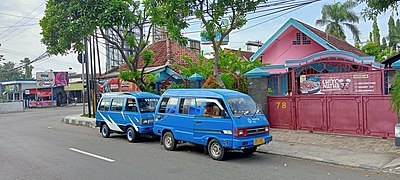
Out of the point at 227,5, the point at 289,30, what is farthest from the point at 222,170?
the point at 289,30

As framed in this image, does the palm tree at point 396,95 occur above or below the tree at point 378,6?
below

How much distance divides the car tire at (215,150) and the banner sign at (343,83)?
544 cm

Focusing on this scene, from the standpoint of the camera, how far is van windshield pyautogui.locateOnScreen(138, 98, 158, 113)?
12.9 meters

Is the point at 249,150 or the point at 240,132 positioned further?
the point at 249,150

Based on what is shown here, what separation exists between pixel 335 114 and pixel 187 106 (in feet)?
17.7

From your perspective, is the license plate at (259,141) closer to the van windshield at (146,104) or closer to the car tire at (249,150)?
the car tire at (249,150)

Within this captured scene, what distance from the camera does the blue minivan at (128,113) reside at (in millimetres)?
12562

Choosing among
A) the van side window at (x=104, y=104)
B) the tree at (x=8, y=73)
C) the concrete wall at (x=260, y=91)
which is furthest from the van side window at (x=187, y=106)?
the tree at (x=8, y=73)

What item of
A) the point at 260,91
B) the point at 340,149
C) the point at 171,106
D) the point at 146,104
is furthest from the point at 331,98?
the point at 146,104

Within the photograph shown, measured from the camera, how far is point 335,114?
39.1ft

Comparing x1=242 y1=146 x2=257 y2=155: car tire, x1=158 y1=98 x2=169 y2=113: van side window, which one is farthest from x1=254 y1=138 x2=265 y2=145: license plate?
x1=158 y1=98 x2=169 y2=113: van side window

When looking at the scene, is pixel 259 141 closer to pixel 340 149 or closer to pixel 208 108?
pixel 208 108

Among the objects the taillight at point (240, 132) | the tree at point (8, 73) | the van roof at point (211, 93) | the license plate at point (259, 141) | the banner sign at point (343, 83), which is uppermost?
the tree at point (8, 73)

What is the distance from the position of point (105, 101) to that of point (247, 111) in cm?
729
